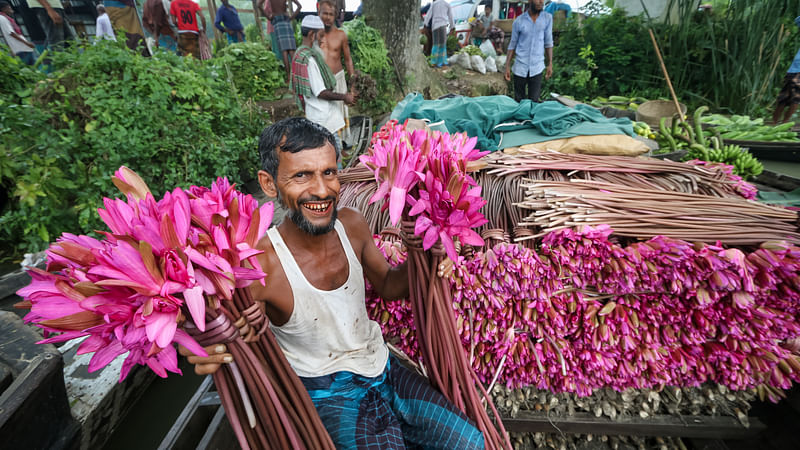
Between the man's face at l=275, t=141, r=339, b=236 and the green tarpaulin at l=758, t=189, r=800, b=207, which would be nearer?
the man's face at l=275, t=141, r=339, b=236

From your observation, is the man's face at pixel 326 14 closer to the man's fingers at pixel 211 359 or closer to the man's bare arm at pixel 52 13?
the man's fingers at pixel 211 359

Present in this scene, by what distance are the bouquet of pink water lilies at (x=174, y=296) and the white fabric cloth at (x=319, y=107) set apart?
3389 millimetres

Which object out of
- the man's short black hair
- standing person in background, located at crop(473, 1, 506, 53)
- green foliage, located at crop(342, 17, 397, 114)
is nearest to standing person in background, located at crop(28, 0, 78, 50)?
green foliage, located at crop(342, 17, 397, 114)

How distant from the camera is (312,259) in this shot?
1.33 meters

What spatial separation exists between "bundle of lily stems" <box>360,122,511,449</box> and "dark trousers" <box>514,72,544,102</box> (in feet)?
17.5

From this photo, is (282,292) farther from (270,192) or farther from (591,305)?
(591,305)

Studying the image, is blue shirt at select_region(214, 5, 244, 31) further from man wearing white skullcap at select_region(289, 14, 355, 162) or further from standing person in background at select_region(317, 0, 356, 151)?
man wearing white skullcap at select_region(289, 14, 355, 162)

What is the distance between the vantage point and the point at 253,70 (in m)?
6.21

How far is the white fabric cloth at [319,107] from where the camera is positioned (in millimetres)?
3912

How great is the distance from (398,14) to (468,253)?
724 centimetres

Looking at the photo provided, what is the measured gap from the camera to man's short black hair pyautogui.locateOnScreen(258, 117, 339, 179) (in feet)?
3.88

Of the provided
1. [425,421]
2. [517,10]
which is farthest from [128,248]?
[517,10]

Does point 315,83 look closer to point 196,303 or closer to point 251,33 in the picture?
point 196,303

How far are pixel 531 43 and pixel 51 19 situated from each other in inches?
327
